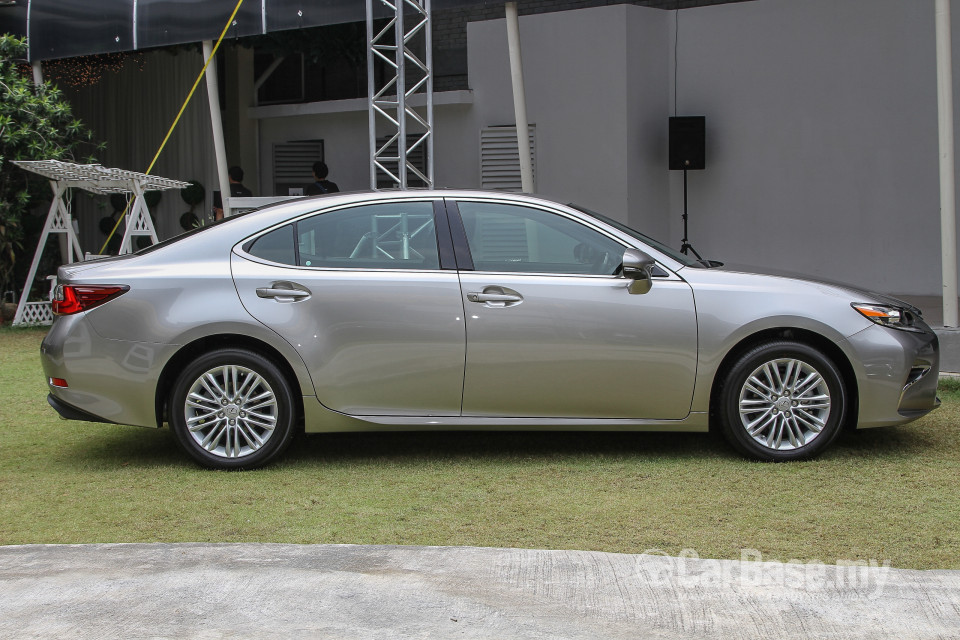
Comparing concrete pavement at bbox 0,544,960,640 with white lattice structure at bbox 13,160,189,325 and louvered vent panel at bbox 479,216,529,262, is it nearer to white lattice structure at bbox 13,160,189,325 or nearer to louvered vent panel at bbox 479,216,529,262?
louvered vent panel at bbox 479,216,529,262

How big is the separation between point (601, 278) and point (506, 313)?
0.52 meters

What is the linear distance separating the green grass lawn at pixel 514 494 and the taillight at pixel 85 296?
34.3 inches

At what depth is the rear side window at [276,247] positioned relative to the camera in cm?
550

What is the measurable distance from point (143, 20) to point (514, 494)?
9.73 m

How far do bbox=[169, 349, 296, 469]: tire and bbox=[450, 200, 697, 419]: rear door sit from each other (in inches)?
37.4

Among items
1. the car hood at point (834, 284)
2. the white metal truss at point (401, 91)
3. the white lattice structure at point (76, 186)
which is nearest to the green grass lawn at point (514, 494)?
the car hood at point (834, 284)

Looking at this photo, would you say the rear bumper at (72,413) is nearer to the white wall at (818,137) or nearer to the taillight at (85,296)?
the taillight at (85,296)

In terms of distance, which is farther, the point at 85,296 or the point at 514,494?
the point at 85,296

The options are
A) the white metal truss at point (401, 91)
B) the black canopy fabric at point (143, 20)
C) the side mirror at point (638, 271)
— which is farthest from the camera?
the black canopy fabric at point (143, 20)

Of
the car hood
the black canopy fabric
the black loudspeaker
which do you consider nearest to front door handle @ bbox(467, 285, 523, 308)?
the car hood

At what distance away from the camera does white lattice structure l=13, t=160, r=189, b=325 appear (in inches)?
453

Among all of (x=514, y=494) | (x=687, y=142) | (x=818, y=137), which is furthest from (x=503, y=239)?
(x=818, y=137)

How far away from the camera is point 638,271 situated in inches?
210

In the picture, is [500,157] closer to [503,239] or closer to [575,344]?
[503,239]
